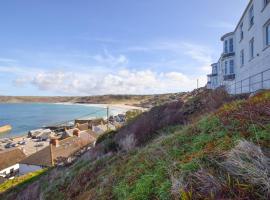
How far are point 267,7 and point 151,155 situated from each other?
13.4 m

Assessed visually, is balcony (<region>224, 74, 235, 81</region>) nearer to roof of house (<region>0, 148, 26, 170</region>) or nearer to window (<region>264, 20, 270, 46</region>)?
window (<region>264, 20, 270, 46</region>)

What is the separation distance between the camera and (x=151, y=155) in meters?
6.76

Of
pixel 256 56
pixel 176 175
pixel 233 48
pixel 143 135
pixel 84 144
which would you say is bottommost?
pixel 84 144

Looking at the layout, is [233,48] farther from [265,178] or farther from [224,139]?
[265,178]

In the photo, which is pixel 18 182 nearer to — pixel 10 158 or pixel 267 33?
pixel 267 33

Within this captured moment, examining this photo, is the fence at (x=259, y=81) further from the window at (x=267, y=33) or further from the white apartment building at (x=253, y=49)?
the window at (x=267, y=33)

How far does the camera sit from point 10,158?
38.8 m

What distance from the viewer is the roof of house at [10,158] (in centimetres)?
3703

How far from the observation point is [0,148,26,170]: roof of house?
1458 inches

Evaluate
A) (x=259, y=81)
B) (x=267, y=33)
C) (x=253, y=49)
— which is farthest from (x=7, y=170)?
(x=267, y=33)

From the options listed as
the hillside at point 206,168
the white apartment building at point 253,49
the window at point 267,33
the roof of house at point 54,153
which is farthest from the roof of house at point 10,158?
the window at point 267,33

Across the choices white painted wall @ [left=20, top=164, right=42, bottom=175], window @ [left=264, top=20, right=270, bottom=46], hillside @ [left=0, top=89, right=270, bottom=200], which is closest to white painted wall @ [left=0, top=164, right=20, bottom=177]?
white painted wall @ [left=20, top=164, right=42, bottom=175]

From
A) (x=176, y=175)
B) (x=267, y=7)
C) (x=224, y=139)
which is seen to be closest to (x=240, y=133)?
(x=224, y=139)

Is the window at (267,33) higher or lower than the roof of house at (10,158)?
higher
